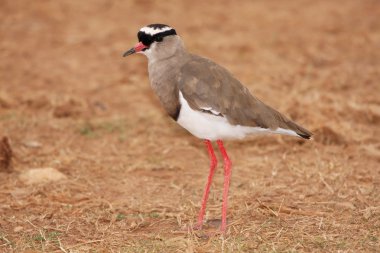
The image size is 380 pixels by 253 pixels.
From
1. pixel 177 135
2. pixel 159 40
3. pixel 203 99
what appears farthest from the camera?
pixel 177 135

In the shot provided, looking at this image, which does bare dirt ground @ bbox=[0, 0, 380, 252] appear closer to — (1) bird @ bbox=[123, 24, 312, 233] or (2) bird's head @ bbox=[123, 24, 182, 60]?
(1) bird @ bbox=[123, 24, 312, 233]

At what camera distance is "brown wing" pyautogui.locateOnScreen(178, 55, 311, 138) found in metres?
5.42

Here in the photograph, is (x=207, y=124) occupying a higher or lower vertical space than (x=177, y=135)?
higher

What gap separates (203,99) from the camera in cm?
540

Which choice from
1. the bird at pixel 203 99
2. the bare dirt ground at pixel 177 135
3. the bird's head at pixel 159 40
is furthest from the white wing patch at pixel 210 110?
the bare dirt ground at pixel 177 135

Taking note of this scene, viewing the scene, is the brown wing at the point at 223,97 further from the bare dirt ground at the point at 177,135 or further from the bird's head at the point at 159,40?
the bare dirt ground at the point at 177,135

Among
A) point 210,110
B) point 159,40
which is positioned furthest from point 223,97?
point 159,40

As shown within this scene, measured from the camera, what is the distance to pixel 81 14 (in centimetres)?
1352

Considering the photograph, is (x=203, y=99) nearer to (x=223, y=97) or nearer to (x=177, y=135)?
(x=223, y=97)

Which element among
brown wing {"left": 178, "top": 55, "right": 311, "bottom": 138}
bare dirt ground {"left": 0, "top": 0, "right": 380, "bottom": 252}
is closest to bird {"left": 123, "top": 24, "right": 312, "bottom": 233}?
brown wing {"left": 178, "top": 55, "right": 311, "bottom": 138}

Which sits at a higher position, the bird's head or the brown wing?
the bird's head

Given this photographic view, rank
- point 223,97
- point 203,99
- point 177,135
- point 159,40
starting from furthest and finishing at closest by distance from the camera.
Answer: point 177,135, point 159,40, point 223,97, point 203,99

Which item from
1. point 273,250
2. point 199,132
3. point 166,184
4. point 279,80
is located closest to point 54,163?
point 166,184

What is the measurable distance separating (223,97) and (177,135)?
2.74 metres
